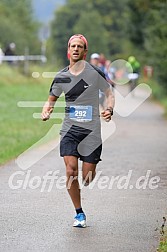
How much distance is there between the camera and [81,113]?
29.6ft

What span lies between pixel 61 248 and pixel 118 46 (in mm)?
98940

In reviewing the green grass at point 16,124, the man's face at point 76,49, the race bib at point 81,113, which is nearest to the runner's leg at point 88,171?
the race bib at point 81,113

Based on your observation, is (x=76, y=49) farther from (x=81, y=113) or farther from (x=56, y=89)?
(x=81, y=113)

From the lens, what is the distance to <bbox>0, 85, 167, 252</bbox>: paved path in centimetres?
819

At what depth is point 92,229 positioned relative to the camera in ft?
29.3

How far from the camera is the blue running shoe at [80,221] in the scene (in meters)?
8.99

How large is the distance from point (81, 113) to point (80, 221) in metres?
1.15

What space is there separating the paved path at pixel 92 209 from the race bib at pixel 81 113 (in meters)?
1.15

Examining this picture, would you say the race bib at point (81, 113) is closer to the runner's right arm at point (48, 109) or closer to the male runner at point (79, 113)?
the male runner at point (79, 113)

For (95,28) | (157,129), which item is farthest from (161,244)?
(95,28)

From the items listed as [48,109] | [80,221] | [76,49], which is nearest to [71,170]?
[80,221]

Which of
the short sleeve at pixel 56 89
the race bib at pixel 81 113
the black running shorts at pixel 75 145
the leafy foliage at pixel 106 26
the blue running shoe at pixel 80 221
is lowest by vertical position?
the blue running shoe at pixel 80 221

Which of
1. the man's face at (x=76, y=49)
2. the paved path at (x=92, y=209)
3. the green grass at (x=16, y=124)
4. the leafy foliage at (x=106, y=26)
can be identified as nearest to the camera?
the paved path at (x=92, y=209)

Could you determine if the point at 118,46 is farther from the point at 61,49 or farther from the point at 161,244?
the point at 161,244
